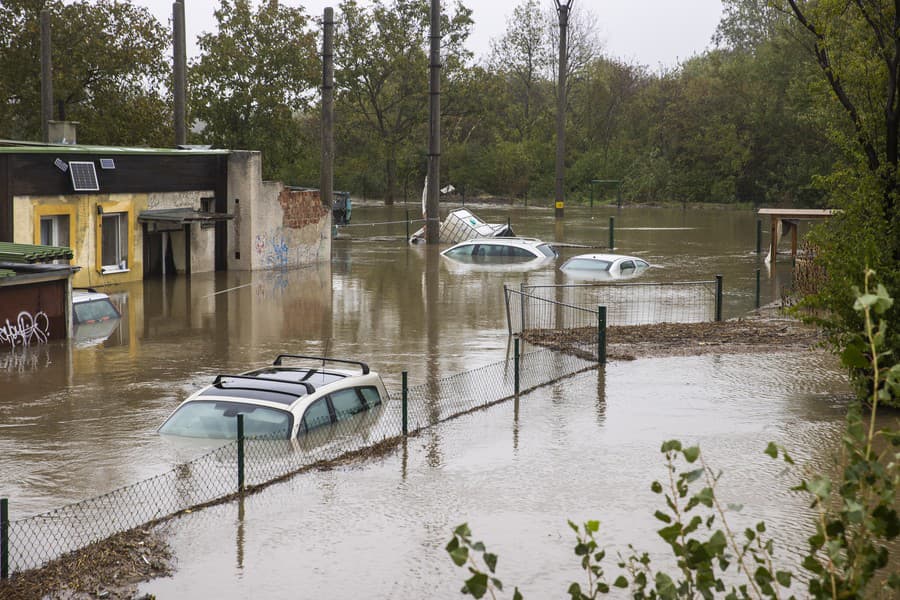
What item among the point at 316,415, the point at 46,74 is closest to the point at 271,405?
the point at 316,415

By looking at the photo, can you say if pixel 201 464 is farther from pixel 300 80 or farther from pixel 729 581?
pixel 300 80

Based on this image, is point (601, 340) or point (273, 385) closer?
point (273, 385)

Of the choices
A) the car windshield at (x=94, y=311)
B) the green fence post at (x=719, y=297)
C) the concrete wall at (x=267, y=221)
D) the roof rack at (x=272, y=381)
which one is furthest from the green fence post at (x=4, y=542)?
the concrete wall at (x=267, y=221)

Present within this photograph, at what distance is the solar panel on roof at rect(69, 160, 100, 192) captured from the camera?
3209 centimetres

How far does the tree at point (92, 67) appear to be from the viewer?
5188 centimetres

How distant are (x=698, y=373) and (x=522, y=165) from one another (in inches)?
2449

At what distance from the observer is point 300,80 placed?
65.9 m

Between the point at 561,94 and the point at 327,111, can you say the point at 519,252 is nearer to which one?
the point at 327,111

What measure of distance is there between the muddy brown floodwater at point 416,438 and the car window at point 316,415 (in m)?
0.76

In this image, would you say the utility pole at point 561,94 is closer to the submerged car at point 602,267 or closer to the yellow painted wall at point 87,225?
the submerged car at point 602,267

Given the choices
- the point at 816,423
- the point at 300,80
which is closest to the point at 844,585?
the point at 816,423

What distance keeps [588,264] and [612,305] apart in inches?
272

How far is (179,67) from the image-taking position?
42375mm

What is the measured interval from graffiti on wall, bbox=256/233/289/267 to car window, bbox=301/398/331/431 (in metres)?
24.4
